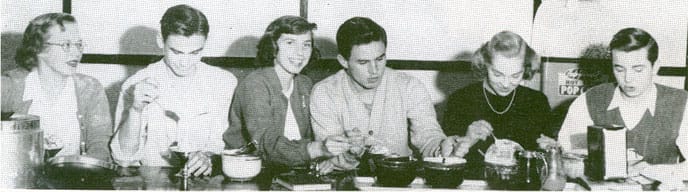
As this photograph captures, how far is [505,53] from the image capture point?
168cm

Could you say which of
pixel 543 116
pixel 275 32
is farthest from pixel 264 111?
pixel 543 116

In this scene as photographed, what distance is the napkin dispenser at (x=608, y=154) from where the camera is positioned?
1212 mm

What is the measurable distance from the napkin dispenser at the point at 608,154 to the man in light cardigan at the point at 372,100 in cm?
44

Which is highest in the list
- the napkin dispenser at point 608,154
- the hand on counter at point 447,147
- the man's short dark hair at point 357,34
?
the man's short dark hair at point 357,34

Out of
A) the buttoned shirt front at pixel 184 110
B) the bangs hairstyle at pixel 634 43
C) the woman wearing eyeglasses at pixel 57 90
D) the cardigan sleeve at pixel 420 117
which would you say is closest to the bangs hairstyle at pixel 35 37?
the woman wearing eyeglasses at pixel 57 90

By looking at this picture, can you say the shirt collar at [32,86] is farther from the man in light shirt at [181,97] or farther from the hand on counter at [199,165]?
the hand on counter at [199,165]

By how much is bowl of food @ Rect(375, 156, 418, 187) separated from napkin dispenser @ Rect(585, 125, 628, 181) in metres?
0.35

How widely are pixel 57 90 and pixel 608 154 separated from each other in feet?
4.26

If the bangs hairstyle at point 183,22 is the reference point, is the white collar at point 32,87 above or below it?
below

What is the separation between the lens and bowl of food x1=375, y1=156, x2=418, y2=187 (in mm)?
1177

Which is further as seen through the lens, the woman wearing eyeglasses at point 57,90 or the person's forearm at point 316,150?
the woman wearing eyeglasses at point 57,90

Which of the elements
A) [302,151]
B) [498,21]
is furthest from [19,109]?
[498,21]

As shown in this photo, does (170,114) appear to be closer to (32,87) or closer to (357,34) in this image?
(32,87)

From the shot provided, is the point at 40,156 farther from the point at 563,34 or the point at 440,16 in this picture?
the point at 563,34
